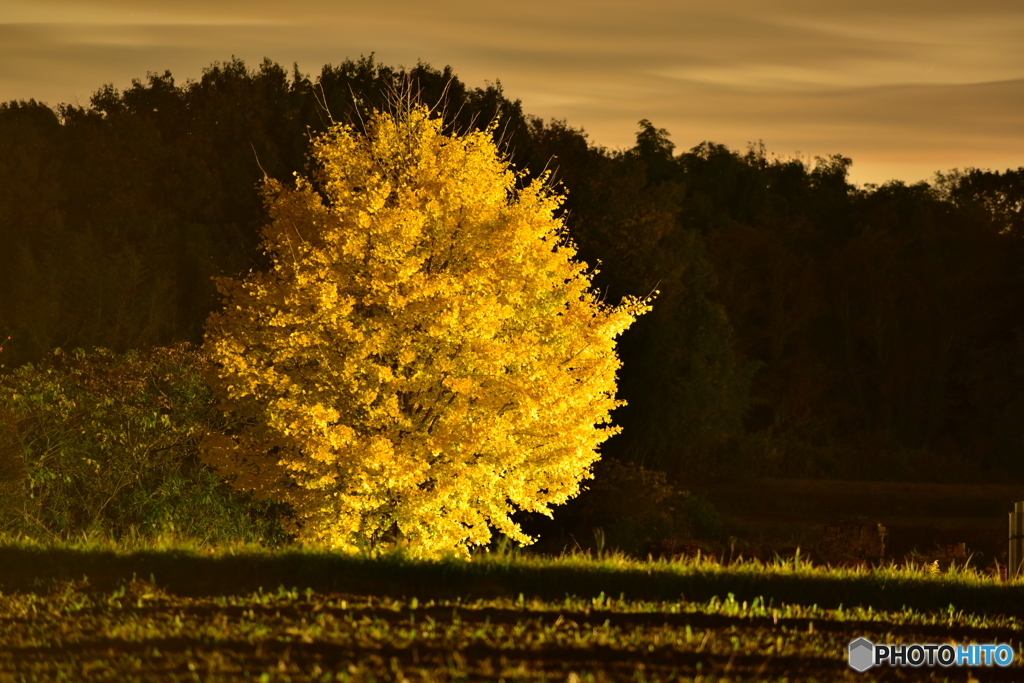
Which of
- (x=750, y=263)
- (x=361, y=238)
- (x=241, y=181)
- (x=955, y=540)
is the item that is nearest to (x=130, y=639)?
(x=361, y=238)

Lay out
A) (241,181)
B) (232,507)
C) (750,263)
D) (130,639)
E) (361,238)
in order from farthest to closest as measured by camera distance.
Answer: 1. (750,263)
2. (241,181)
3. (232,507)
4. (361,238)
5. (130,639)

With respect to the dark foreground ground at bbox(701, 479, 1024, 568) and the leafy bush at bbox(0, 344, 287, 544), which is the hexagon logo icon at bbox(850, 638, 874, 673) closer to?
the leafy bush at bbox(0, 344, 287, 544)

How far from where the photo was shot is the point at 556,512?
1227 inches

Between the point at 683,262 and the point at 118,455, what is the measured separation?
22463 mm

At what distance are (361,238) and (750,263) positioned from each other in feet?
126

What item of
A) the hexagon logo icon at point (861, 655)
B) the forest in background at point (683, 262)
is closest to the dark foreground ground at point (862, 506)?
the forest in background at point (683, 262)

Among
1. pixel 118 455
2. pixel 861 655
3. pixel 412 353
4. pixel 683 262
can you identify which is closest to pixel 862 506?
pixel 683 262

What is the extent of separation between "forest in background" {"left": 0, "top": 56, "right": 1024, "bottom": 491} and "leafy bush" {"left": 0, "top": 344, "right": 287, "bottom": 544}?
452 inches

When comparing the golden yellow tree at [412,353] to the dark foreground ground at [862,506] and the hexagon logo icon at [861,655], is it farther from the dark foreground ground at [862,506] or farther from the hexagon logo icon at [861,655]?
the dark foreground ground at [862,506]

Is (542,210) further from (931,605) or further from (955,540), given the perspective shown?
(955,540)

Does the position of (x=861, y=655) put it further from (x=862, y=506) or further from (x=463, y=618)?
(x=862, y=506)

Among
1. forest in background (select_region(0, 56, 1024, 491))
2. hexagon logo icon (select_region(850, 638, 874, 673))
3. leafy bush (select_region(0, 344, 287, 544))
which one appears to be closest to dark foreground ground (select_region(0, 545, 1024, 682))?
hexagon logo icon (select_region(850, 638, 874, 673))

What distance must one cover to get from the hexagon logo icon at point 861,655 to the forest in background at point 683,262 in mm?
24184

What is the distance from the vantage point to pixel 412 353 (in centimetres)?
1784
